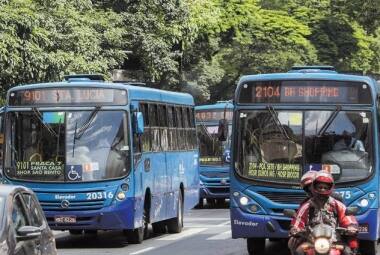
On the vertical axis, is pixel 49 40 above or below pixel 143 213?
above

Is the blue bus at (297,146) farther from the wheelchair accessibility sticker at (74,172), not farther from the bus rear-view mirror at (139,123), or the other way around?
the wheelchair accessibility sticker at (74,172)

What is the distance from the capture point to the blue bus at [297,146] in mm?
13742

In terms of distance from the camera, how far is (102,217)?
16234mm

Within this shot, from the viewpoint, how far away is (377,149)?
13820 mm

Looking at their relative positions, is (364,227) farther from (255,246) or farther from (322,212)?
(322,212)

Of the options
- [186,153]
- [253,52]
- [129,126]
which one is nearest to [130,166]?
[129,126]

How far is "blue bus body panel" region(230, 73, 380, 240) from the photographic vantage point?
44.6 feet

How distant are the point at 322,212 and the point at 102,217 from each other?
334 inches

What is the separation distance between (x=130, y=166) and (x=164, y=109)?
11.6 feet

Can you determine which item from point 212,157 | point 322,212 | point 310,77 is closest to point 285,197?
point 310,77

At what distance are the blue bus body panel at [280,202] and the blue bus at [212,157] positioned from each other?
13910mm

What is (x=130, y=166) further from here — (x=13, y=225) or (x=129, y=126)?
(x=13, y=225)

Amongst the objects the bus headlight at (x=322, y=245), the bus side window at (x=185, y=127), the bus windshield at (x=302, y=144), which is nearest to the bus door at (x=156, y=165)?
the bus side window at (x=185, y=127)

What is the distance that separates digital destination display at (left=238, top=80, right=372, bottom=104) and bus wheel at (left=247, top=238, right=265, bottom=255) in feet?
7.73
